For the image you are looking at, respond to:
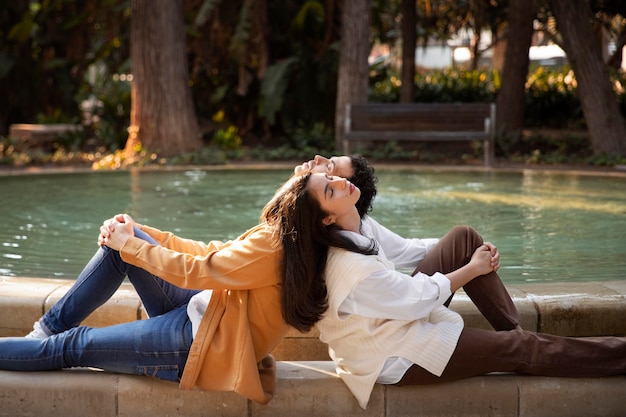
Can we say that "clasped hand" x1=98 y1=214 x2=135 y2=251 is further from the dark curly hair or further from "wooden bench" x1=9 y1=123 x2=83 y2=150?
"wooden bench" x1=9 y1=123 x2=83 y2=150

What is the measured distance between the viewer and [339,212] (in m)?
3.37

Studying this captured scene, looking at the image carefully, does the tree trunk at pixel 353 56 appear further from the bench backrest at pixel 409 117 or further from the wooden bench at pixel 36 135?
the wooden bench at pixel 36 135

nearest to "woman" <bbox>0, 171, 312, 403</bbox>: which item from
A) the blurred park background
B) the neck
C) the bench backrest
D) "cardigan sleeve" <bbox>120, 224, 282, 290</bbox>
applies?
"cardigan sleeve" <bbox>120, 224, 282, 290</bbox>

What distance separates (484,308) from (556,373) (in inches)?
16.9

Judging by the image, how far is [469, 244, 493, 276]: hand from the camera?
12.1ft

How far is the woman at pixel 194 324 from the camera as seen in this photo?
3354 millimetres

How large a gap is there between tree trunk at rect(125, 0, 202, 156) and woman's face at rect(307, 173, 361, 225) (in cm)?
1107

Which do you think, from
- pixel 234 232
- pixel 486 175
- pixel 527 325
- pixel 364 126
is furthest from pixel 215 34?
pixel 527 325

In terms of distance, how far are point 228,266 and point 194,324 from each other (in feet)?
0.97

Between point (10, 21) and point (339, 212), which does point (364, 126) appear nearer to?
point (10, 21)

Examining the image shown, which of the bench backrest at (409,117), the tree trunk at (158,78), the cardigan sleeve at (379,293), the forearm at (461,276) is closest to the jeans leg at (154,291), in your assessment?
the cardigan sleeve at (379,293)

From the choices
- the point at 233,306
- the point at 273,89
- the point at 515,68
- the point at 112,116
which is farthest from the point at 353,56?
the point at 233,306

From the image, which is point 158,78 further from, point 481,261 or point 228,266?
point 228,266

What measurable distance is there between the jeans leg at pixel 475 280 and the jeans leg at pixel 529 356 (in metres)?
0.23
